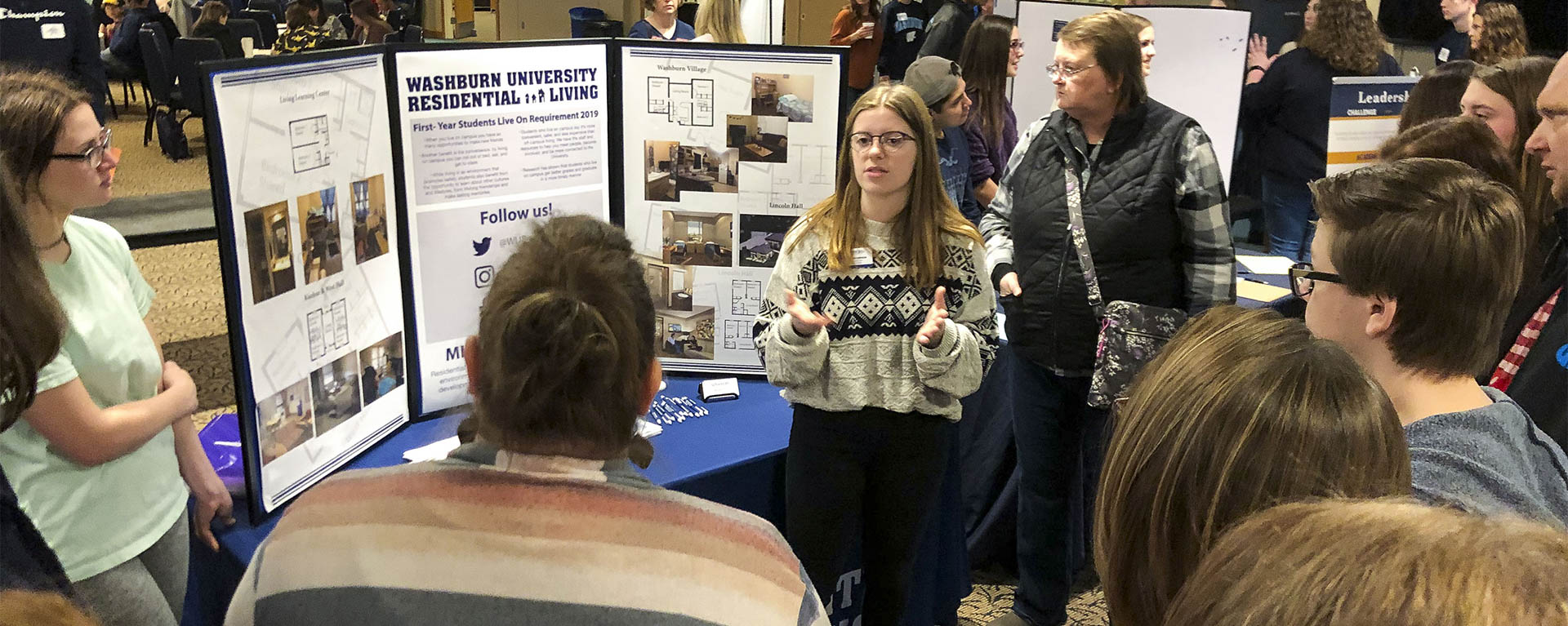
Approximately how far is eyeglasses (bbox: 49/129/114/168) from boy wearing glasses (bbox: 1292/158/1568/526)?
6.21ft

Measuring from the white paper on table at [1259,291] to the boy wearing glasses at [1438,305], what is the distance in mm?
1957

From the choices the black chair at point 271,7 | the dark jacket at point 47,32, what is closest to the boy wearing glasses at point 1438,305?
the dark jacket at point 47,32

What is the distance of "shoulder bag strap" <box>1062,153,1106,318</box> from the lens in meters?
2.48

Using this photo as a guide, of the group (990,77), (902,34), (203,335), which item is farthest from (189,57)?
(990,77)

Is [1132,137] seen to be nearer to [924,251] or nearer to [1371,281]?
[924,251]

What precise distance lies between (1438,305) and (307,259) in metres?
1.87

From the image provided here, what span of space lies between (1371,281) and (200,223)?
6857 millimetres

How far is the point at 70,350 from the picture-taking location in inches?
63.0

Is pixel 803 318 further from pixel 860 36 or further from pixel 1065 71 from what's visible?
pixel 860 36

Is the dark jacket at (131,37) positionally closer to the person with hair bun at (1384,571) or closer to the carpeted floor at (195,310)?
the carpeted floor at (195,310)

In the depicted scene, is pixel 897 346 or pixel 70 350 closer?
pixel 70 350

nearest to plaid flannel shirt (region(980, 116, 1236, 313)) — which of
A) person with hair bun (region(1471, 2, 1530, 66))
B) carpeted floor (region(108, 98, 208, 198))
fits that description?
person with hair bun (region(1471, 2, 1530, 66))

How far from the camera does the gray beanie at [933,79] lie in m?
3.44

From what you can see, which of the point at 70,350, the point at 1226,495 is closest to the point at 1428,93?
the point at 1226,495
